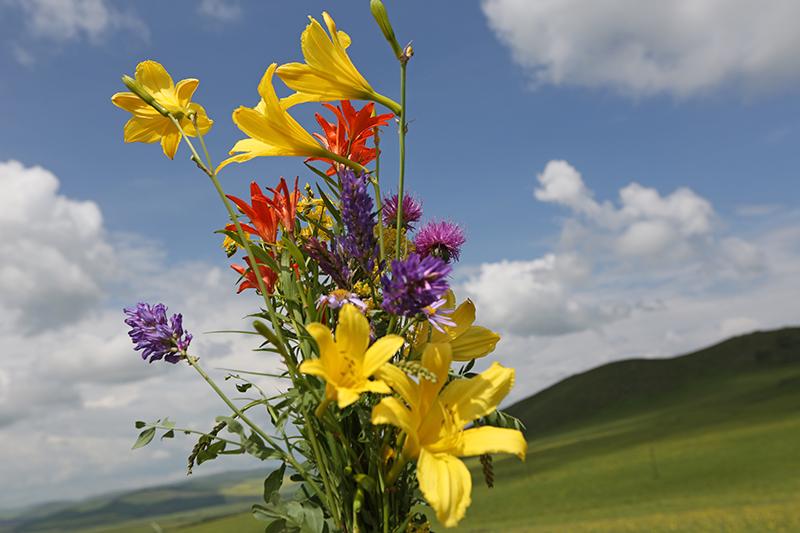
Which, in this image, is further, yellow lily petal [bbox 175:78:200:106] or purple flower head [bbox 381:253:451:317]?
yellow lily petal [bbox 175:78:200:106]

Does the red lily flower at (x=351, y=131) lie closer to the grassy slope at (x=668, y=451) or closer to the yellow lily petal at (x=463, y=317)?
the yellow lily petal at (x=463, y=317)

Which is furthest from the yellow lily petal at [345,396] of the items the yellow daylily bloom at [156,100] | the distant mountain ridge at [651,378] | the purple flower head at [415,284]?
the distant mountain ridge at [651,378]

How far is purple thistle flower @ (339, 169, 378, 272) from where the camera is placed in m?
1.22

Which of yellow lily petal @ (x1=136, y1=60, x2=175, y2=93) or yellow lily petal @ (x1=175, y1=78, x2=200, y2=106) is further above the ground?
yellow lily petal @ (x1=136, y1=60, x2=175, y2=93)

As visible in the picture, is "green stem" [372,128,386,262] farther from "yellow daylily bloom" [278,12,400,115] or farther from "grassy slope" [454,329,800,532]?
"grassy slope" [454,329,800,532]

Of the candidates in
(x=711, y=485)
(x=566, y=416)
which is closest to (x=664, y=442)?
(x=711, y=485)

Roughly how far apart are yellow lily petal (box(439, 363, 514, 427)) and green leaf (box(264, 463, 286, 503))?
39 centimetres

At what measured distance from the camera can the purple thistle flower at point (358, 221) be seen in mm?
1219

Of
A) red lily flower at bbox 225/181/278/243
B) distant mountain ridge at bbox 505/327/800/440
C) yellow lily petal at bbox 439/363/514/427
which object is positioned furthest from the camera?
distant mountain ridge at bbox 505/327/800/440

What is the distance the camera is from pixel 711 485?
2822 centimetres

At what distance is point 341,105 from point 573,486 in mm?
35797

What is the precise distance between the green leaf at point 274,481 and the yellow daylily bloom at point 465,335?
0.39 metres

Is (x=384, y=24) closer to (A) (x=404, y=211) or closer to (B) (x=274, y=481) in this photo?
(A) (x=404, y=211)

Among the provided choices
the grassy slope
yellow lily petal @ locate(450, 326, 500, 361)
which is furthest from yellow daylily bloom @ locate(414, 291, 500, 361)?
the grassy slope
